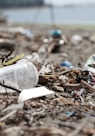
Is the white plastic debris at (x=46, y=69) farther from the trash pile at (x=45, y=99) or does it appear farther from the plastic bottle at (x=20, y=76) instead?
the plastic bottle at (x=20, y=76)

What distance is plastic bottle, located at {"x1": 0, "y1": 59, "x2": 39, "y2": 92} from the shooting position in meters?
5.60

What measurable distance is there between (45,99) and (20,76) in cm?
56

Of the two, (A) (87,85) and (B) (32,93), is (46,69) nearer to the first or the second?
(A) (87,85)

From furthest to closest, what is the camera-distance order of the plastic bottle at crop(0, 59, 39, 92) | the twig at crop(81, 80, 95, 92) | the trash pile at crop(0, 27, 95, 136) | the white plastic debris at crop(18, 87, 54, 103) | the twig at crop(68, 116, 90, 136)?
the twig at crop(81, 80, 95, 92) → the plastic bottle at crop(0, 59, 39, 92) → the white plastic debris at crop(18, 87, 54, 103) → the trash pile at crop(0, 27, 95, 136) → the twig at crop(68, 116, 90, 136)

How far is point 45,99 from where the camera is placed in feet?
17.5

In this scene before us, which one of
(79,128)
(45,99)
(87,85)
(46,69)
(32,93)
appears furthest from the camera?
(46,69)

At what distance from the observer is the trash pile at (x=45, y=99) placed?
4488mm

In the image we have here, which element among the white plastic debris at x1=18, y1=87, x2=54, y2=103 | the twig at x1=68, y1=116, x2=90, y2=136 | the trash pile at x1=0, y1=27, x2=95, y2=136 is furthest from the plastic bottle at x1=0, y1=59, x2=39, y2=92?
the twig at x1=68, y1=116, x2=90, y2=136

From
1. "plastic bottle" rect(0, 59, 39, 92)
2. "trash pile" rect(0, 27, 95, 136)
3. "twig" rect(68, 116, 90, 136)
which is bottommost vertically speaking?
"twig" rect(68, 116, 90, 136)

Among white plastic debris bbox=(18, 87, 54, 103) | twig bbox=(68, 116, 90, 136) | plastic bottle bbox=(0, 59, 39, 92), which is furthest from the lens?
plastic bottle bbox=(0, 59, 39, 92)

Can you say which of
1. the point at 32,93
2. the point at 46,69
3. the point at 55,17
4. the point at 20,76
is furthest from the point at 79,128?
the point at 55,17

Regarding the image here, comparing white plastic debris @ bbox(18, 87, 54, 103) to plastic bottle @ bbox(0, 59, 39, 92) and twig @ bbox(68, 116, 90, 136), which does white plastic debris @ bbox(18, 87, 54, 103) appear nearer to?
plastic bottle @ bbox(0, 59, 39, 92)

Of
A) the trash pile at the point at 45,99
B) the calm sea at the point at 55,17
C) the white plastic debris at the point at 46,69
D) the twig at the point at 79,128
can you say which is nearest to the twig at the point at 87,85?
the trash pile at the point at 45,99

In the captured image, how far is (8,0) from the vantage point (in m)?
71.1
